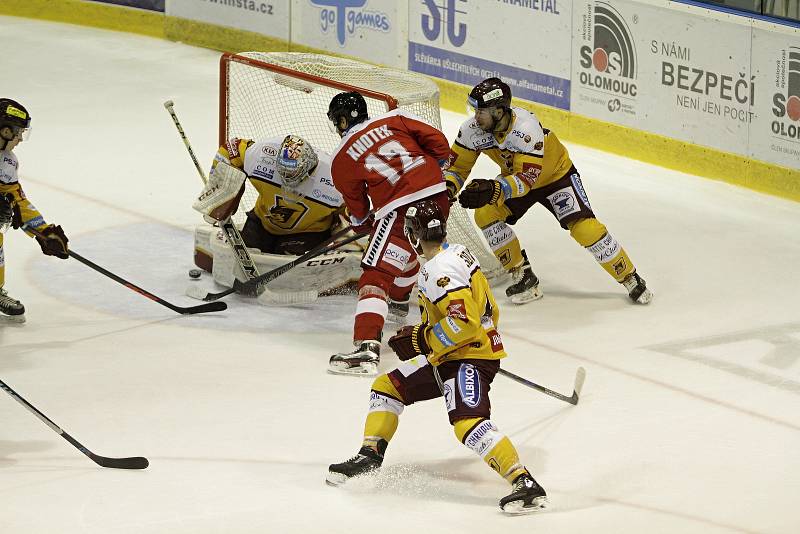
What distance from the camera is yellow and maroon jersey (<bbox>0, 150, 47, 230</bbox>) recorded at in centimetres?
598

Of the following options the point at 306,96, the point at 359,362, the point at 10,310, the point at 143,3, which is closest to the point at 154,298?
the point at 10,310

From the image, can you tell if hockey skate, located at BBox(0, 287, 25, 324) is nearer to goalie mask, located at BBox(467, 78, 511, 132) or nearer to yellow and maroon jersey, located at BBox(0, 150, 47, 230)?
yellow and maroon jersey, located at BBox(0, 150, 47, 230)

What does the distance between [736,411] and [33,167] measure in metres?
4.99

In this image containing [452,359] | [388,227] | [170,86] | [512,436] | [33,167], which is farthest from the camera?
[170,86]

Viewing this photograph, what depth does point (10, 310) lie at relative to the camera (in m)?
6.32

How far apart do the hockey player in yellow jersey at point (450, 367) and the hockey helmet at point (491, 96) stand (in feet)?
5.65

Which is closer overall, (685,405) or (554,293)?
(685,405)

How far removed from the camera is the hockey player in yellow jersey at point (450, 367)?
445 centimetres

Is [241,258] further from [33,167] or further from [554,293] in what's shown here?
[33,167]

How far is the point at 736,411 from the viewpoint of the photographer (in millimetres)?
5410

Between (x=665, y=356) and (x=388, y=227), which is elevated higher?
(x=388, y=227)

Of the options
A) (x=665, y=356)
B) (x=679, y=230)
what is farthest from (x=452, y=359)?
(x=679, y=230)

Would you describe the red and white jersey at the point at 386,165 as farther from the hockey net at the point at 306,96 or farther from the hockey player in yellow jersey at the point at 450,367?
the hockey player in yellow jersey at the point at 450,367

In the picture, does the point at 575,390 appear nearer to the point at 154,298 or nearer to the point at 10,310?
the point at 154,298
